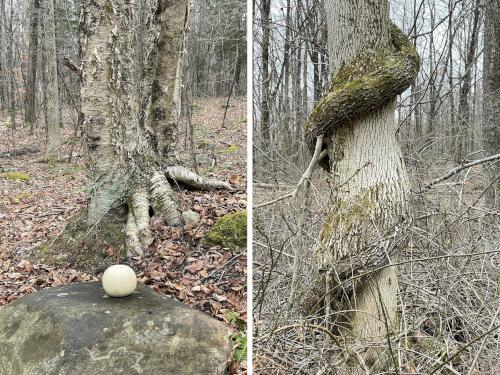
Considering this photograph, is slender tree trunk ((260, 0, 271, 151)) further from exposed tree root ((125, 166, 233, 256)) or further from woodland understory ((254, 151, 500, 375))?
exposed tree root ((125, 166, 233, 256))

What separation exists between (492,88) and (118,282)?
45.2 inches

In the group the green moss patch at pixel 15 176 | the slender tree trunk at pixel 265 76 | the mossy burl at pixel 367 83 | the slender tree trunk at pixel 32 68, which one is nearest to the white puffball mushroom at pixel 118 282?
the slender tree trunk at pixel 265 76

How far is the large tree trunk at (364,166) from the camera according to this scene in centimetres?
89

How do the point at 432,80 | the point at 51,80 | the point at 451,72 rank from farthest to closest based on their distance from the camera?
the point at 51,80 < the point at 451,72 < the point at 432,80

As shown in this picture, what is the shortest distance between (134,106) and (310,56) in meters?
0.74

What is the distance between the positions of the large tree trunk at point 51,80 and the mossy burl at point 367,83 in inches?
171

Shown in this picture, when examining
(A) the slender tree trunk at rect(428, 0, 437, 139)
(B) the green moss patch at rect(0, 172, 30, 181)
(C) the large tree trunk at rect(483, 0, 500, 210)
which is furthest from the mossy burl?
(B) the green moss patch at rect(0, 172, 30, 181)

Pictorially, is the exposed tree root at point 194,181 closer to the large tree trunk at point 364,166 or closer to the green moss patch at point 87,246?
the green moss patch at point 87,246

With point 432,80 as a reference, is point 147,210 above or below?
below

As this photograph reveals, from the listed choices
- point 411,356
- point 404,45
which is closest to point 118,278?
point 411,356

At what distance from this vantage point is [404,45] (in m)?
0.92

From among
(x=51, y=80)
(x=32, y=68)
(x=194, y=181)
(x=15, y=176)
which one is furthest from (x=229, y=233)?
(x=32, y=68)

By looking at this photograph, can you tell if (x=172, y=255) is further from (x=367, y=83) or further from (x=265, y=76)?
(x=367, y=83)

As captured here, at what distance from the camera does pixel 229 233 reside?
1.57 m
